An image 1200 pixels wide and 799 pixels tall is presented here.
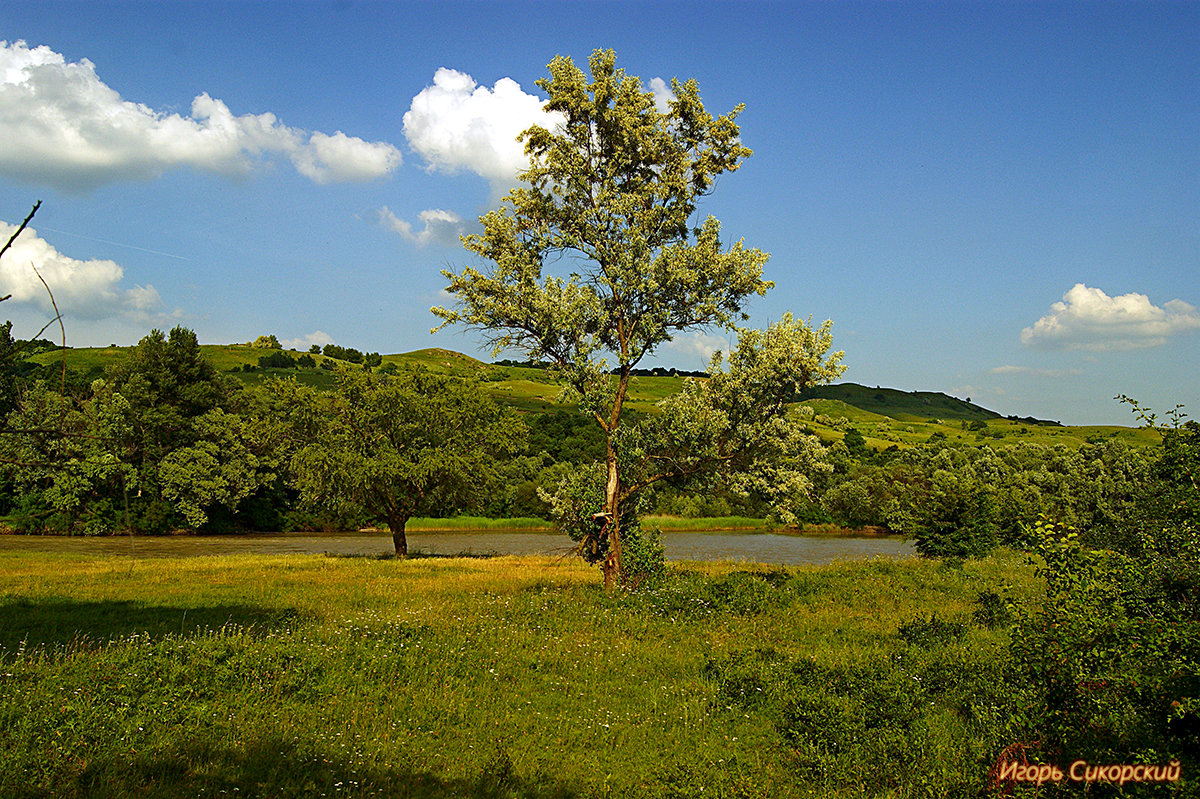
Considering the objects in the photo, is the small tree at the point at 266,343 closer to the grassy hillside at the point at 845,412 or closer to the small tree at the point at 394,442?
the grassy hillside at the point at 845,412

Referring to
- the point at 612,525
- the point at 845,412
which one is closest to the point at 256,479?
the point at 612,525

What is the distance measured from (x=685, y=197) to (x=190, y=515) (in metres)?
58.3

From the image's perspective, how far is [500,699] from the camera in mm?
11328

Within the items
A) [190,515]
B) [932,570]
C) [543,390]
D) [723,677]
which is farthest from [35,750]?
[543,390]

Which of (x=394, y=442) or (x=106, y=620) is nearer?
(x=106, y=620)

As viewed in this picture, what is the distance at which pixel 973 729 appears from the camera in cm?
1012

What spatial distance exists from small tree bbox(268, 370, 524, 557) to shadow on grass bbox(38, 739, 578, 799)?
1114 inches

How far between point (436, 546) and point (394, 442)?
1540 centimetres

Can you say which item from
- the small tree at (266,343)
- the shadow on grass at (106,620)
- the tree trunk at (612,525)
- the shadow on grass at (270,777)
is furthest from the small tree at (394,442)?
the small tree at (266,343)

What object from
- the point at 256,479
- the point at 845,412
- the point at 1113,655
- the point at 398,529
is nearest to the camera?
the point at 1113,655

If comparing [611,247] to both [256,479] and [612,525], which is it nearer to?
[612,525]

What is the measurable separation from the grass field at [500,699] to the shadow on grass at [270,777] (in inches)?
1.1

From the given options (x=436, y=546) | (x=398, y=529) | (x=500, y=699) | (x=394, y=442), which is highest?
(x=394, y=442)

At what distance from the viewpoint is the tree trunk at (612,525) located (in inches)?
813
